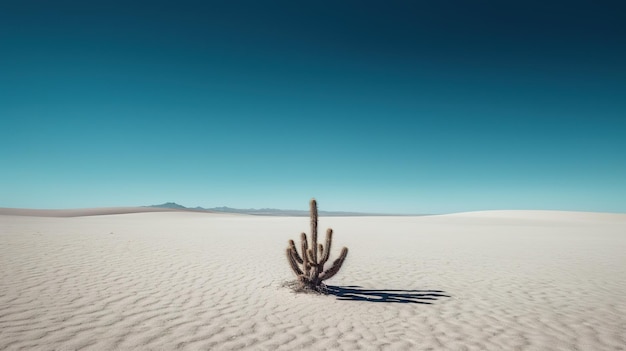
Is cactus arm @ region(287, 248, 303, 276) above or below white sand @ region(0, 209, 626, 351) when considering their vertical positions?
above

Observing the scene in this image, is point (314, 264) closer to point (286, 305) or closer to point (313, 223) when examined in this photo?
point (313, 223)

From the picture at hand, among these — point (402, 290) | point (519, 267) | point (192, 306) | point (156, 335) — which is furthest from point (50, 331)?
point (519, 267)

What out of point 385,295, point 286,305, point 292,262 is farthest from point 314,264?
point 385,295

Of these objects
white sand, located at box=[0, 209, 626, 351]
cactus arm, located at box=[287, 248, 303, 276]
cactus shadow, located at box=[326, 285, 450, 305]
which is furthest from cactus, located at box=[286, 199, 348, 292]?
white sand, located at box=[0, 209, 626, 351]

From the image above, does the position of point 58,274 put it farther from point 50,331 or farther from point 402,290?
point 402,290

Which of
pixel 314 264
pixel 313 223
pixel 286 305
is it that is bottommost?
pixel 286 305

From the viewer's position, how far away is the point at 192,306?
692 cm

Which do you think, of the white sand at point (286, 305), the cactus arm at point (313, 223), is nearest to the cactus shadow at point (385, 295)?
the white sand at point (286, 305)

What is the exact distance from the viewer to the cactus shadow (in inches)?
309

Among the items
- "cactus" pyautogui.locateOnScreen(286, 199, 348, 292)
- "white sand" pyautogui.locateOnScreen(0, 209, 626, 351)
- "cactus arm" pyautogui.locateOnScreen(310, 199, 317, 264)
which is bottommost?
"white sand" pyautogui.locateOnScreen(0, 209, 626, 351)

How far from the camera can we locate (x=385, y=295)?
327 inches

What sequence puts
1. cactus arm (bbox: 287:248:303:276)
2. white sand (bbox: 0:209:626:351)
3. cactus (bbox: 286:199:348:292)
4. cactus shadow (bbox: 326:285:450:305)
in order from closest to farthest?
white sand (bbox: 0:209:626:351), cactus shadow (bbox: 326:285:450:305), cactus (bbox: 286:199:348:292), cactus arm (bbox: 287:248:303:276)

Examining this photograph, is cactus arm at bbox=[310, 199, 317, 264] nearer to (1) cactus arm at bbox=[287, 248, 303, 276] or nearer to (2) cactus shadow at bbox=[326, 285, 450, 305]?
(1) cactus arm at bbox=[287, 248, 303, 276]

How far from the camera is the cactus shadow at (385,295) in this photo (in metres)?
7.85
